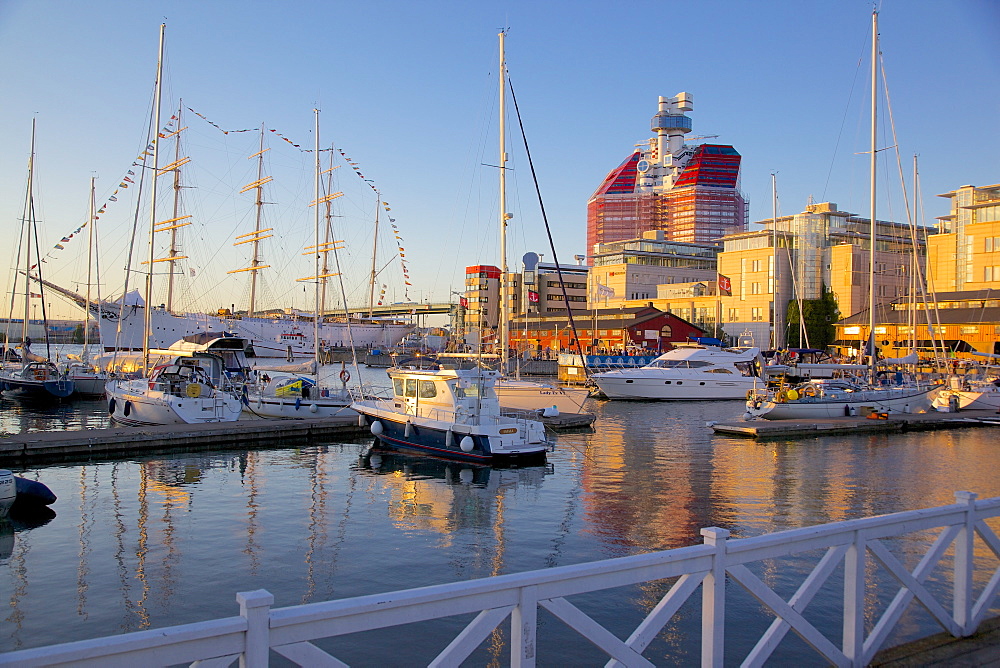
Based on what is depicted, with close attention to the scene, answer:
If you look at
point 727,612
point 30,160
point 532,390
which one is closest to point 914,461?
point 532,390

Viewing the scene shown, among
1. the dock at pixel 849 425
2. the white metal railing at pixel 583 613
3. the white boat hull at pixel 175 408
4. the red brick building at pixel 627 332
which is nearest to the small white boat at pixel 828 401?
the dock at pixel 849 425

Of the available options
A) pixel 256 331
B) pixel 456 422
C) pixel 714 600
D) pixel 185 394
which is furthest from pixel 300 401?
pixel 256 331

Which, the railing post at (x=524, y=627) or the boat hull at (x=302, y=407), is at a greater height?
the railing post at (x=524, y=627)

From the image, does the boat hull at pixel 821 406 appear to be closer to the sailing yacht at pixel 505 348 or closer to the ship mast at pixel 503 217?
the sailing yacht at pixel 505 348

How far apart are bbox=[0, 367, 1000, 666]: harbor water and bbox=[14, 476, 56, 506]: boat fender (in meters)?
0.55

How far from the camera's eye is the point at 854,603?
6.59m

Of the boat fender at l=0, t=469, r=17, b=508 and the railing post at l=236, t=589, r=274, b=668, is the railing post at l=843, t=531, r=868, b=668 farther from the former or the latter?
the boat fender at l=0, t=469, r=17, b=508

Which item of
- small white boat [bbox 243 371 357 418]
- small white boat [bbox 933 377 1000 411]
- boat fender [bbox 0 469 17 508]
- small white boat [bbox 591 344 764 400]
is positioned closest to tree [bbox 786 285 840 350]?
small white boat [bbox 591 344 764 400]

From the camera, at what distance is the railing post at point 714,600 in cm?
570

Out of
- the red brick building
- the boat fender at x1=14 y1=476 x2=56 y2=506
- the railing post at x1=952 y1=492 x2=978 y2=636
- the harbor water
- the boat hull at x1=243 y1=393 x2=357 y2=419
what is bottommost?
the harbor water

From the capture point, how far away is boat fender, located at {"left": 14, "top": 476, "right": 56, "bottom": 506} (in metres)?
17.8

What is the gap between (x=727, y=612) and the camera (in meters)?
11.6

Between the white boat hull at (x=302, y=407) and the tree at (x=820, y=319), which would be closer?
the white boat hull at (x=302, y=407)

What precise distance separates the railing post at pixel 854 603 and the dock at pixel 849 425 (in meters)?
28.0
